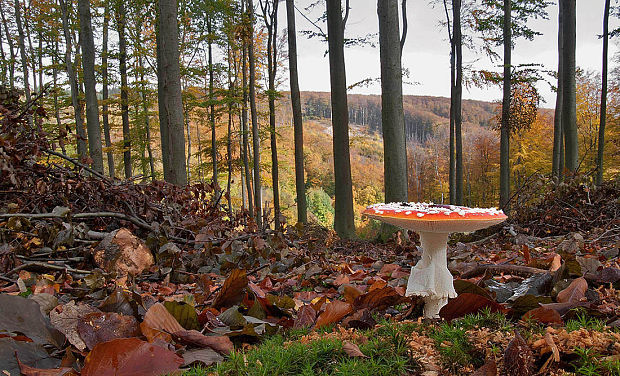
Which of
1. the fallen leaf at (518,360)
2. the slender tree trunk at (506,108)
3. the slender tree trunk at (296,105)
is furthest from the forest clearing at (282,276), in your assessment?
the slender tree trunk at (506,108)

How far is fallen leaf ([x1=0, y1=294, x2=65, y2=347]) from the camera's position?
1278mm

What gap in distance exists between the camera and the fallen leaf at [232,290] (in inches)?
70.4

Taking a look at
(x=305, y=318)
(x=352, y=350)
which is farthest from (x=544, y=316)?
(x=305, y=318)

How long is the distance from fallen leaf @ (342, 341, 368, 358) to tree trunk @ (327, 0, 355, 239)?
9588 mm

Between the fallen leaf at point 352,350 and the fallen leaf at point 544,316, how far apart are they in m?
0.57

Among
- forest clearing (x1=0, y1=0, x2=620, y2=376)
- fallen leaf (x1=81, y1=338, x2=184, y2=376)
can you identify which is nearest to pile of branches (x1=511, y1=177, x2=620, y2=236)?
forest clearing (x1=0, y1=0, x2=620, y2=376)

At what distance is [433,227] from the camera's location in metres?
Result: 1.50

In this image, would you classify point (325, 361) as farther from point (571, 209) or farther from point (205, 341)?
point (571, 209)

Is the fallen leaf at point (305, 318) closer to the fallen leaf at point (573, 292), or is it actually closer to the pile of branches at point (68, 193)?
the fallen leaf at point (573, 292)

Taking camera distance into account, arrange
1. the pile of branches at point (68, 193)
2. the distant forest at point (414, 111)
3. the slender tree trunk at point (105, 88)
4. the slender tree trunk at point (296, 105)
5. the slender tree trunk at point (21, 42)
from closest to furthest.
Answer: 1. the pile of branches at point (68, 193)
2. the slender tree trunk at point (296, 105)
3. the slender tree trunk at point (105, 88)
4. the slender tree trunk at point (21, 42)
5. the distant forest at point (414, 111)

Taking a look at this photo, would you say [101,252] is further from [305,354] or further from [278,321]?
[305,354]

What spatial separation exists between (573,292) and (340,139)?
9.46 meters

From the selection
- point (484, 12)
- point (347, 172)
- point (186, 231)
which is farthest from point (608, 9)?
point (186, 231)

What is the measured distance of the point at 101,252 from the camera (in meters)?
3.22
